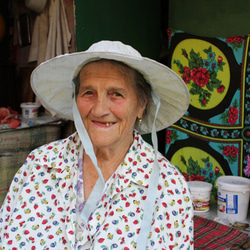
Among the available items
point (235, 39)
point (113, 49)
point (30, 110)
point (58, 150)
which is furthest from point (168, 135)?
point (113, 49)

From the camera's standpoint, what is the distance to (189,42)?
3168mm

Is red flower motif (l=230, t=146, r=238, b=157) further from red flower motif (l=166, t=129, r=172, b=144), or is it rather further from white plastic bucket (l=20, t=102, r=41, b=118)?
white plastic bucket (l=20, t=102, r=41, b=118)

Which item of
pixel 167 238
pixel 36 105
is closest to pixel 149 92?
pixel 167 238

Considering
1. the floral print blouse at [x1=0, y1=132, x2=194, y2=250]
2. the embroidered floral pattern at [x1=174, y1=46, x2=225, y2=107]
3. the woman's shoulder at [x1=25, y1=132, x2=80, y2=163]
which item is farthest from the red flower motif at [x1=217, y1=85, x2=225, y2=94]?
the woman's shoulder at [x1=25, y1=132, x2=80, y2=163]

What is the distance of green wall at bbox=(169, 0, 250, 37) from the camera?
2943 millimetres

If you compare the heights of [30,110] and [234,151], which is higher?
[30,110]

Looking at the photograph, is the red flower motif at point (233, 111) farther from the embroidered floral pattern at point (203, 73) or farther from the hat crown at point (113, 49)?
the hat crown at point (113, 49)

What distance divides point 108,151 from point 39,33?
2674mm

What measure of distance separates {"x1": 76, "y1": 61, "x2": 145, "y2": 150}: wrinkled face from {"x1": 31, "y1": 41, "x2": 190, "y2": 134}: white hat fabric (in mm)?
64

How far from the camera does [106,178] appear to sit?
5.22ft

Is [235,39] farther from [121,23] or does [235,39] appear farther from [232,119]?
[121,23]

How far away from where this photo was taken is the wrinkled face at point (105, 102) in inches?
57.7

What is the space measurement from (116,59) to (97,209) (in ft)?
2.14

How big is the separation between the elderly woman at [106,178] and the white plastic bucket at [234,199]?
1305 mm
